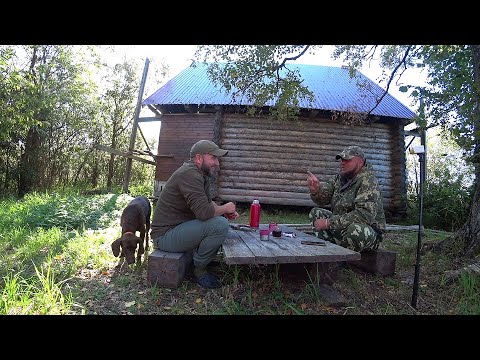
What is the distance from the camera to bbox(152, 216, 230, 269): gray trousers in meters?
3.16

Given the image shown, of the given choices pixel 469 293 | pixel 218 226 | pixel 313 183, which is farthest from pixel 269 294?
pixel 469 293

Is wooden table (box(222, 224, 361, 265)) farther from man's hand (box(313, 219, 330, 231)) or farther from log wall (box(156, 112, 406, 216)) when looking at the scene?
log wall (box(156, 112, 406, 216))

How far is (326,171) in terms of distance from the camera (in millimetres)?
10750

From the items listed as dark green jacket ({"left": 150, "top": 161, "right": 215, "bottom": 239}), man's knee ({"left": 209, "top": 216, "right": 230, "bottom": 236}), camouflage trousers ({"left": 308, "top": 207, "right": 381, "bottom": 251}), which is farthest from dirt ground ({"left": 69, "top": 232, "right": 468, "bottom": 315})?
dark green jacket ({"left": 150, "top": 161, "right": 215, "bottom": 239})

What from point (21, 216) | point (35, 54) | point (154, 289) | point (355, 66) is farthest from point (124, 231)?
point (35, 54)

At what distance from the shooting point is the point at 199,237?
317 cm

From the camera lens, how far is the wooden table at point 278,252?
8.53ft

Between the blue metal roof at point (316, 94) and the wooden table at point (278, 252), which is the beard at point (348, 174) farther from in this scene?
the blue metal roof at point (316, 94)

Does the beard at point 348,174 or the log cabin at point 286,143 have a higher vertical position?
A: the log cabin at point 286,143

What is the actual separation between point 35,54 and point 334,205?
16.1m

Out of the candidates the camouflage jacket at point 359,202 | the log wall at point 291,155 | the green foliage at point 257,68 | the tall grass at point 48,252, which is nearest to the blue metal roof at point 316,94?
the log wall at point 291,155

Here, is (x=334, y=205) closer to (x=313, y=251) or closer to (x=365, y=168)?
(x=365, y=168)

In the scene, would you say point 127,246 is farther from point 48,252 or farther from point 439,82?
point 439,82

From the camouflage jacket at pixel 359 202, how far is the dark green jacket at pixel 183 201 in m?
1.55
